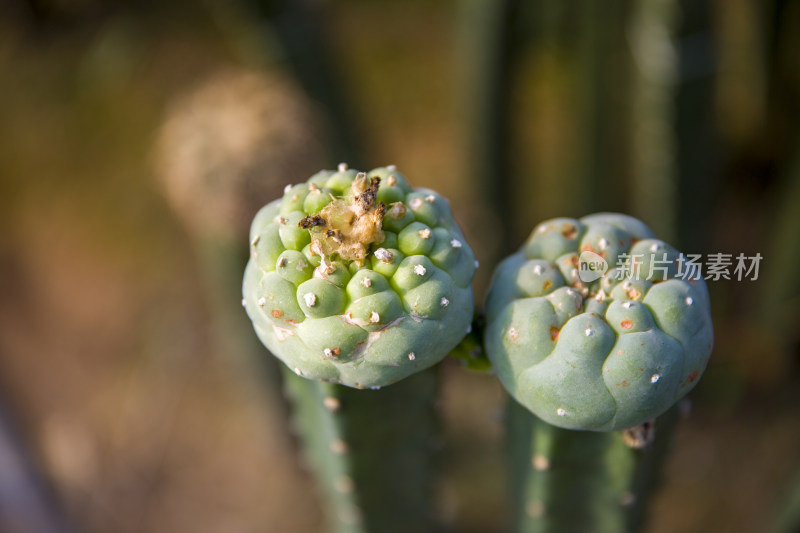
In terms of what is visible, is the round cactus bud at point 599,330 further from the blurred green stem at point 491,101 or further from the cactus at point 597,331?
the blurred green stem at point 491,101

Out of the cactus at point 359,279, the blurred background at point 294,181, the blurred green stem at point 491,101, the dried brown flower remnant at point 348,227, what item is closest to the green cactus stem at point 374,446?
the blurred background at point 294,181

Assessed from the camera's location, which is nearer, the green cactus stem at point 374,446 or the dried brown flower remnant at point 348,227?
the dried brown flower remnant at point 348,227

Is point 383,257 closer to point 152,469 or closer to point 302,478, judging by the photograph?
point 302,478

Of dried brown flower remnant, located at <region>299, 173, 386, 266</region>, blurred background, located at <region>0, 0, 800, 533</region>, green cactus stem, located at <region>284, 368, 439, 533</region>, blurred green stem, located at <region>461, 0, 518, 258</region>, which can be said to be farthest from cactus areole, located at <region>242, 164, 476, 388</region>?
blurred green stem, located at <region>461, 0, 518, 258</region>

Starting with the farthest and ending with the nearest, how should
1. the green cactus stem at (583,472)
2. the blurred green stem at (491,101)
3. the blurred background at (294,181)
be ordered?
1. the blurred green stem at (491,101)
2. the blurred background at (294,181)
3. the green cactus stem at (583,472)

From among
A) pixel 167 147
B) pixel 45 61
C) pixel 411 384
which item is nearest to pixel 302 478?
pixel 167 147

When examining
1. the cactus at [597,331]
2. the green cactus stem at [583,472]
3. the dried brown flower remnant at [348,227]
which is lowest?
the green cactus stem at [583,472]

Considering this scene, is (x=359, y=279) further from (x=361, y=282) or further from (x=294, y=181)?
(x=294, y=181)
